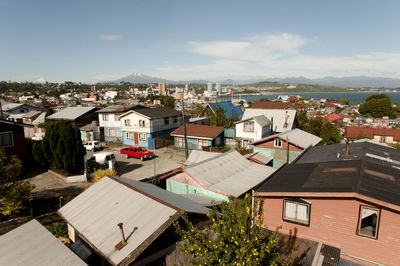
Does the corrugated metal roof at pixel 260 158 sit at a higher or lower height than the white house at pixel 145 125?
lower

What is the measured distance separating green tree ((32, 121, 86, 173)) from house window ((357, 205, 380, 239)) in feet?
78.3

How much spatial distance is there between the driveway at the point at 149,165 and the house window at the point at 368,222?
18933mm

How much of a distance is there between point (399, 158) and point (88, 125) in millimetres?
44470

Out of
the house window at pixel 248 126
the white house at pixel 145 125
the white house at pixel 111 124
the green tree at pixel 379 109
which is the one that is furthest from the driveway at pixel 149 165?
A: the green tree at pixel 379 109

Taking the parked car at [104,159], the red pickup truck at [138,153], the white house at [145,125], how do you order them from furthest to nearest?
the white house at [145,125], the red pickup truck at [138,153], the parked car at [104,159]

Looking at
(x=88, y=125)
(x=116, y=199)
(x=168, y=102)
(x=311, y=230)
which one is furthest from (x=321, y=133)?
(x=168, y=102)

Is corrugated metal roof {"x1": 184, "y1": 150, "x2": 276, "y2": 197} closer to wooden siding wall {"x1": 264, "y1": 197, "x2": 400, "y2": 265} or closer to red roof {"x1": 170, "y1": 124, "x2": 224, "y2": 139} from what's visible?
wooden siding wall {"x1": 264, "y1": 197, "x2": 400, "y2": 265}

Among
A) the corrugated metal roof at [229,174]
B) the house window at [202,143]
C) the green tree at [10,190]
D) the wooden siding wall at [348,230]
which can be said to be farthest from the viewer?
the house window at [202,143]

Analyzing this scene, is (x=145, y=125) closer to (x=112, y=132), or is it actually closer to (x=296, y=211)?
(x=112, y=132)

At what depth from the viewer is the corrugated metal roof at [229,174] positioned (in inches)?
698

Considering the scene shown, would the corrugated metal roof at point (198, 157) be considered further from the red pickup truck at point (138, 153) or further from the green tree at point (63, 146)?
the green tree at point (63, 146)

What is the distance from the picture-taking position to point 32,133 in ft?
154

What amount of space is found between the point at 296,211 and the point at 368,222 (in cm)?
294

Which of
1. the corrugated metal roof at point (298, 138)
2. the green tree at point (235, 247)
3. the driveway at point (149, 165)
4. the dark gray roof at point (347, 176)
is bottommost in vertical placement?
the driveway at point (149, 165)
